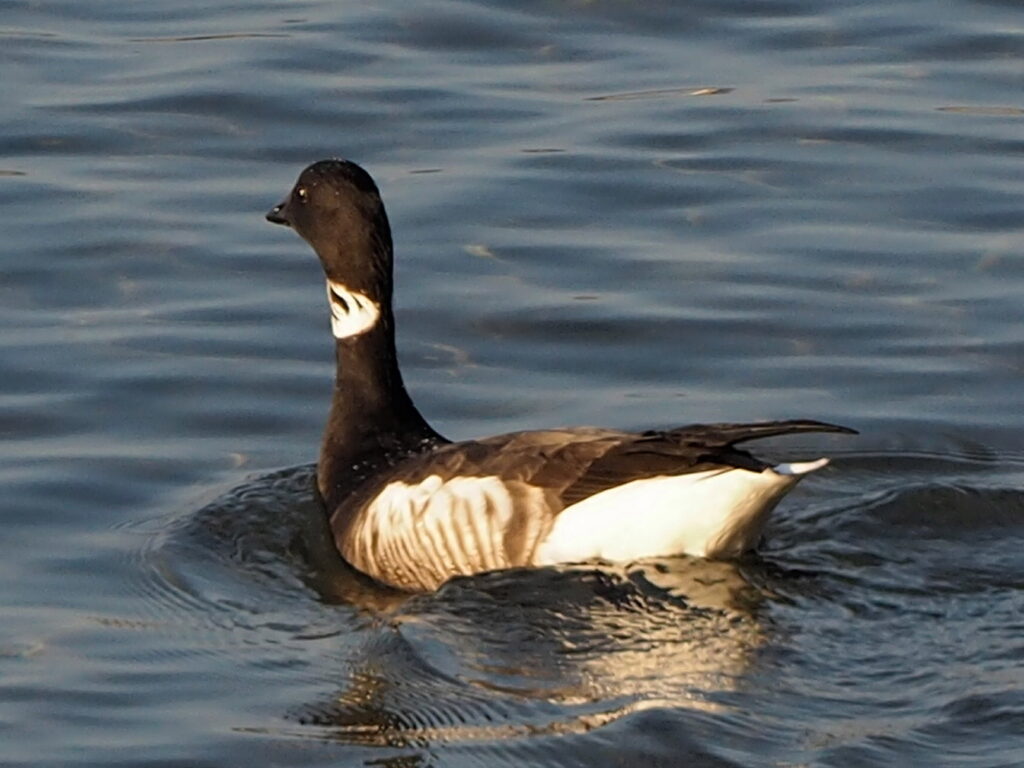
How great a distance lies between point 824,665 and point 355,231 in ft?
9.95

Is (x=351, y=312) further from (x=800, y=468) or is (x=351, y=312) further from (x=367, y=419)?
(x=800, y=468)

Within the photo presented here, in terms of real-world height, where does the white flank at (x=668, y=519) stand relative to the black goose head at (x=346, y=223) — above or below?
below

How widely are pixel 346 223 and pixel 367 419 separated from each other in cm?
80

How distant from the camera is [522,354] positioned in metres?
10.9

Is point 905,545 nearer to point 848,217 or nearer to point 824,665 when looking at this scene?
point 824,665

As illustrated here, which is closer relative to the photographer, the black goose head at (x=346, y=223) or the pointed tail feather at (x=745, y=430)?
the pointed tail feather at (x=745, y=430)

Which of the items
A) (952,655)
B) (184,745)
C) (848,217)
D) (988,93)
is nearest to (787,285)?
(848,217)

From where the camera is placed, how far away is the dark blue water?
23.7 ft

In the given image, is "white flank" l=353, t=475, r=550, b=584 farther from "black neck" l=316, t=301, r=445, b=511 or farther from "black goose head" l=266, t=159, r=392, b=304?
"black goose head" l=266, t=159, r=392, b=304

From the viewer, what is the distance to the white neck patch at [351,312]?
31.6ft

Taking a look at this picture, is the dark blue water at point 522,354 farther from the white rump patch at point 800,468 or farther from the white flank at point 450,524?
the white rump patch at point 800,468

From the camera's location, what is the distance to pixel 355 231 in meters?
9.50

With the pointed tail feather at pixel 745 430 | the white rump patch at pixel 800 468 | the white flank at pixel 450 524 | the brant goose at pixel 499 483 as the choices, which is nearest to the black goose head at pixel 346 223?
the brant goose at pixel 499 483

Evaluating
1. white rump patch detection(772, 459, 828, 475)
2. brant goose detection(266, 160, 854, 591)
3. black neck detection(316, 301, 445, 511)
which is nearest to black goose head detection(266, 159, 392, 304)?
brant goose detection(266, 160, 854, 591)
